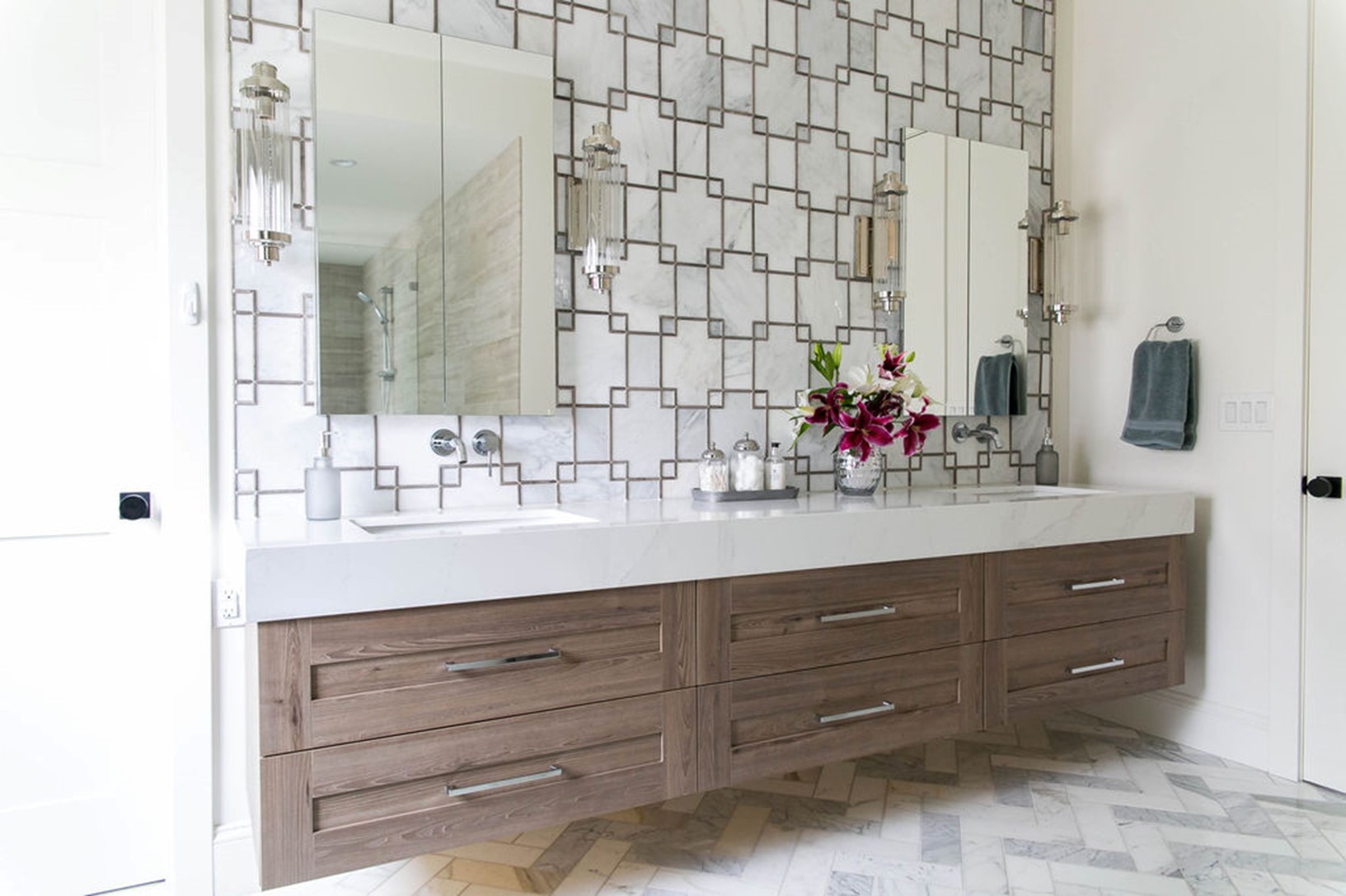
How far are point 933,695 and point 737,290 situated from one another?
4.18 feet

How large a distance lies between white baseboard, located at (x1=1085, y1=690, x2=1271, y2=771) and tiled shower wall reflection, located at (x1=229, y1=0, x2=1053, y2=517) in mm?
983

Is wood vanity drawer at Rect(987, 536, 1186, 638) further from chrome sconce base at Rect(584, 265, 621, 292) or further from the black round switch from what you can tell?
the black round switch

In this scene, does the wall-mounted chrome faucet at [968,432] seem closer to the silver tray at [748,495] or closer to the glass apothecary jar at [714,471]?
the silver tray at [748,495]

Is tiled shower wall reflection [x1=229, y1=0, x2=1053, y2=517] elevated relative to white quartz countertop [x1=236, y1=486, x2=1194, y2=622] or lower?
elevated

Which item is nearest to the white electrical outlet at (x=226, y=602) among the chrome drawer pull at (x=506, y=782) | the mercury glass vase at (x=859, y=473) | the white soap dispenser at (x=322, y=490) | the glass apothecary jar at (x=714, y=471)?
the white soap dispenser at (x=322, y=490)

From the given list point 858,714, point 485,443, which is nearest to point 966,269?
point 858,714

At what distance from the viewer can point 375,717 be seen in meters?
1.55

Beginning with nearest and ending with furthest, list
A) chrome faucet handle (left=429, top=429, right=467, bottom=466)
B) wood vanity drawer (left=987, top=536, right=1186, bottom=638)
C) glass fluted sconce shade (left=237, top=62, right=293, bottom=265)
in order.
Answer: glass fluted sconce shade (left=237, top=62, right=293, bottom=265) < chrome faucet handle (left=429, top=429, right=467, bottom=466) < wood vanity drawer (left=987, top=536, right=1186, bottom=638)

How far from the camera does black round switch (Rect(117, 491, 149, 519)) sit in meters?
1.97

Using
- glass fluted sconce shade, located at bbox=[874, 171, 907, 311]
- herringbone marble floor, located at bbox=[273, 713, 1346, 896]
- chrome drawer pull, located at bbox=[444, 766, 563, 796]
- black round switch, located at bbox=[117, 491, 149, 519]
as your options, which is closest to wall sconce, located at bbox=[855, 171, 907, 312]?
glass fluted sconce shade, located at bbox=[874, 171, 907, 311]

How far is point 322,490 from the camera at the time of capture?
189cm

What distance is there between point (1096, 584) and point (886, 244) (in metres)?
1.24

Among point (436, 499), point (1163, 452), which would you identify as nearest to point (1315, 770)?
point (1163, 452)

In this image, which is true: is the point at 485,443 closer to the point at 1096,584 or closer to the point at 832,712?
the point at 832,712
